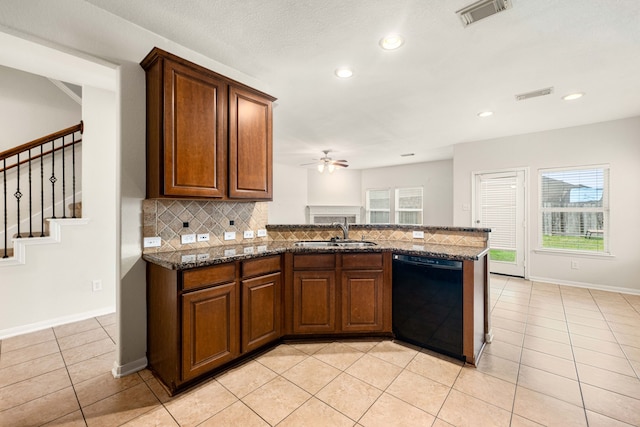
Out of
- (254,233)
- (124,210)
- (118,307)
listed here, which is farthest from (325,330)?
(124,210)

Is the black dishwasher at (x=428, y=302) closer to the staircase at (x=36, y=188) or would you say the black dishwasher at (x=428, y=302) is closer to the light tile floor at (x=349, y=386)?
the light tile floor at (x=349, y=386)

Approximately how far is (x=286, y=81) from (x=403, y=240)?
7.30ft

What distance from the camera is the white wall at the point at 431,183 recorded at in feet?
24.4

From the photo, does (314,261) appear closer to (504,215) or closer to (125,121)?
(125,121)

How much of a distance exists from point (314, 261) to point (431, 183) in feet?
20.4

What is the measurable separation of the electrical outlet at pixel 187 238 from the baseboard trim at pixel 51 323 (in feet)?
6.06

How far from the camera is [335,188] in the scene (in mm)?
9008

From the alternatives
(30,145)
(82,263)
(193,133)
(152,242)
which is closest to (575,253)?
(193,133)

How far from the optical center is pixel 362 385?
6.46 ft

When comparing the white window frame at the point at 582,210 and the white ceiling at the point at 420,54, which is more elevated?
the white ceiling at the point at 420,54

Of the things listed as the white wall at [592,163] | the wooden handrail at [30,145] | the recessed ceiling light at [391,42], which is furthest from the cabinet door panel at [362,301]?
the white wall at [592,163]

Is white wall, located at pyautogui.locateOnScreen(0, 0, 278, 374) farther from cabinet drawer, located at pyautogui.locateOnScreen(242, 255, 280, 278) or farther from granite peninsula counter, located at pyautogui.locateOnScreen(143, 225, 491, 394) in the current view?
cabinet drawer, located at pyautogui.locateOnScreen(242, 255, 280, 278)

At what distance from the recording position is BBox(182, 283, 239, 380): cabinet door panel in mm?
1880

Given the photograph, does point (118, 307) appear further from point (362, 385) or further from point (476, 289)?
point (476, 289)
